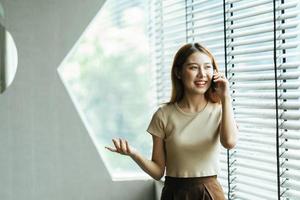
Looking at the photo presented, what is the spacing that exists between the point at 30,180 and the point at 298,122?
2.11 meters

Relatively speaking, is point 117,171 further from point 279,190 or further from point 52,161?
point 279,190

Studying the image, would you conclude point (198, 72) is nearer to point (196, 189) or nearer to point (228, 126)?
point (228, 126)

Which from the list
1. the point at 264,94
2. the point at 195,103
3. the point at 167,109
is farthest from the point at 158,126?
the point at 264,94

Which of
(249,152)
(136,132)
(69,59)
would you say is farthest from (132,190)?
(249,152)

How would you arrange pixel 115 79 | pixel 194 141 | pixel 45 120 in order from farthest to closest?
pixel 115 79 < pixel 45 120 < pixel 194 141

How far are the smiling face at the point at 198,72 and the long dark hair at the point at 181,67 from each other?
0.03 meters

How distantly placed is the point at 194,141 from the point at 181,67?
0.31 m

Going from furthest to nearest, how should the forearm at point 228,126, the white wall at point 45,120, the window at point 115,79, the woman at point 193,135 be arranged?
1. the window at point 115,79
2. the white wall at point 45,120
3. the woman at point 193,135
4. the forearm at point 228,126

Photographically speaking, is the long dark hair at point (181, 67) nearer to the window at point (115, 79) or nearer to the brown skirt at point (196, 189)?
the brown skirt at point (196, 189)

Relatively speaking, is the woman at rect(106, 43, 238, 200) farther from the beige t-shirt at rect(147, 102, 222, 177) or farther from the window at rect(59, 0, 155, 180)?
the window at rect(59, 0, 155, 180)

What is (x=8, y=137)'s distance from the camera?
364 centimetres

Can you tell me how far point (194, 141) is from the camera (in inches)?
86.3

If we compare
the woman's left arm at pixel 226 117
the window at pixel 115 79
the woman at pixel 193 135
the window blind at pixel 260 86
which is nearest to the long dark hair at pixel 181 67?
the woman at pixel 193 135

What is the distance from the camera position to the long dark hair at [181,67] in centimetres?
224
